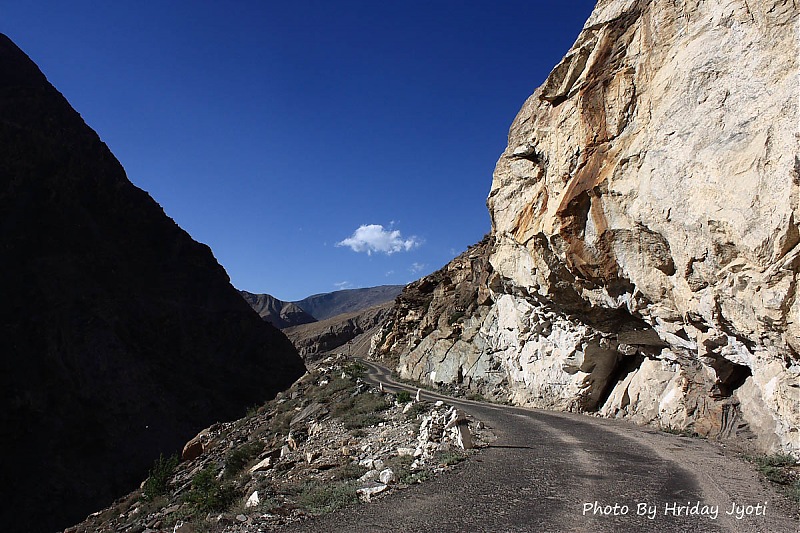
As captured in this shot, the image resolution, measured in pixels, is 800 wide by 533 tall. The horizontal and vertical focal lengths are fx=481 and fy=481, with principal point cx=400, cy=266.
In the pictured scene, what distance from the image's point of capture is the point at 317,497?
8078 mm

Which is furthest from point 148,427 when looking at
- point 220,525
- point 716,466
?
point 716,466

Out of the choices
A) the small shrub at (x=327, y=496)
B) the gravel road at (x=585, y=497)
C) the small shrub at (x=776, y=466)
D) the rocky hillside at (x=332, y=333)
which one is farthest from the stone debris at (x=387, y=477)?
the rocky hillside at (x=332, y=333)

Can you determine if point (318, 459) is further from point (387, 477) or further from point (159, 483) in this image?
point (159, 483)

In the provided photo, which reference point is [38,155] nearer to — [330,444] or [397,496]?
[330,444]

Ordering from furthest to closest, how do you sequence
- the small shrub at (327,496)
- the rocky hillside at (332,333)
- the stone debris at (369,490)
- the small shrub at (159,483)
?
1. the rocky hillside at (332,333)
2. the small shrub at (159,483)
3. the stone debris at (369,490)
4. the small shrub at (327,496)

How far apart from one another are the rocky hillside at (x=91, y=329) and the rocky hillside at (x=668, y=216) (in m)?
40.2

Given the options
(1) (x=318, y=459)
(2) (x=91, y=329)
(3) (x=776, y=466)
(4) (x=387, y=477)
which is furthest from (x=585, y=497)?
(2) (x=91, y=329)

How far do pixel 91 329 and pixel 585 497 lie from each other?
6212 centimetres

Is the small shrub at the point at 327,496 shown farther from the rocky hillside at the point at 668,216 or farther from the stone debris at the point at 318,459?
the rocky hillside at the point at 668,216

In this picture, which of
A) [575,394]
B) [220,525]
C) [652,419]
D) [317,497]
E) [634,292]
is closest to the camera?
[220,525]

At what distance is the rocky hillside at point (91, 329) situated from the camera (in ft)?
144

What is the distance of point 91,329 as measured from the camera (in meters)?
55.8

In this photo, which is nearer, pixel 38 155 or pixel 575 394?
pixel 575 394

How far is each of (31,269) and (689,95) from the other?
69170mm
